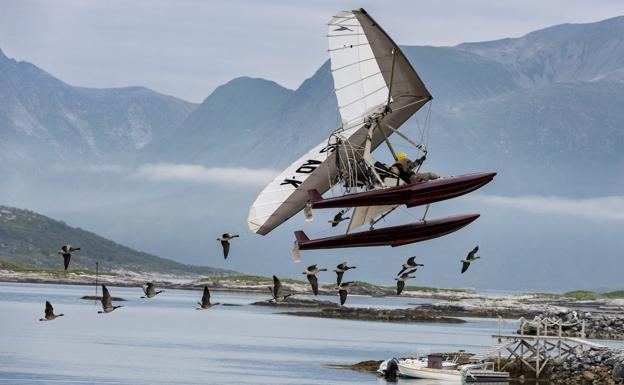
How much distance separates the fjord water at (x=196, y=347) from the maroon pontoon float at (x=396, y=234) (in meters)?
40.9

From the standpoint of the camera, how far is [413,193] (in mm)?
65250

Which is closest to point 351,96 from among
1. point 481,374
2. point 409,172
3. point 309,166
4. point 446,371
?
point 309,166

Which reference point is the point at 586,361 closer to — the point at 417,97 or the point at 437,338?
the point at 417,97

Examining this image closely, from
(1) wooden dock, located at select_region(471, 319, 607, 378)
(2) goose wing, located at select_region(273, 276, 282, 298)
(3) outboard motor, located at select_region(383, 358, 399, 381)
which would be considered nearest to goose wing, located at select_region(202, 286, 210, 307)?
(2) goose wing, located at select_region(273, 276, 282, 298)

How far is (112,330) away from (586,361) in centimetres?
7209

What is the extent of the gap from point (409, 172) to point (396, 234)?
2.98 meters

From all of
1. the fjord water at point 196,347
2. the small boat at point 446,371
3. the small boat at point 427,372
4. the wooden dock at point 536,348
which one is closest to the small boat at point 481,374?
the small boat at point 446,371

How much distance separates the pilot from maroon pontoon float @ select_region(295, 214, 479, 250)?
2.15 meters

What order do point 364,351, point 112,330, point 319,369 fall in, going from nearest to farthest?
point 319,369, point 364,351, point 112,330

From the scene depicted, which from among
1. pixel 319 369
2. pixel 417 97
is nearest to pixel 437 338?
pixel 319 369

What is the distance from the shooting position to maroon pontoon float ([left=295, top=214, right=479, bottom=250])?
66375 mm

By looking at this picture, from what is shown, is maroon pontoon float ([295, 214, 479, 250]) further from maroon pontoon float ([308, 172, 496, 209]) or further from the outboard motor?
the outboard motor

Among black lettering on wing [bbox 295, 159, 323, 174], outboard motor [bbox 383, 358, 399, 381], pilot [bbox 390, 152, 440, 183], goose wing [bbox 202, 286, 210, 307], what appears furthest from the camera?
outboard motor [bbox 383, 358, 399, 381]

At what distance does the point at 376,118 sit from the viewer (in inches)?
2781
